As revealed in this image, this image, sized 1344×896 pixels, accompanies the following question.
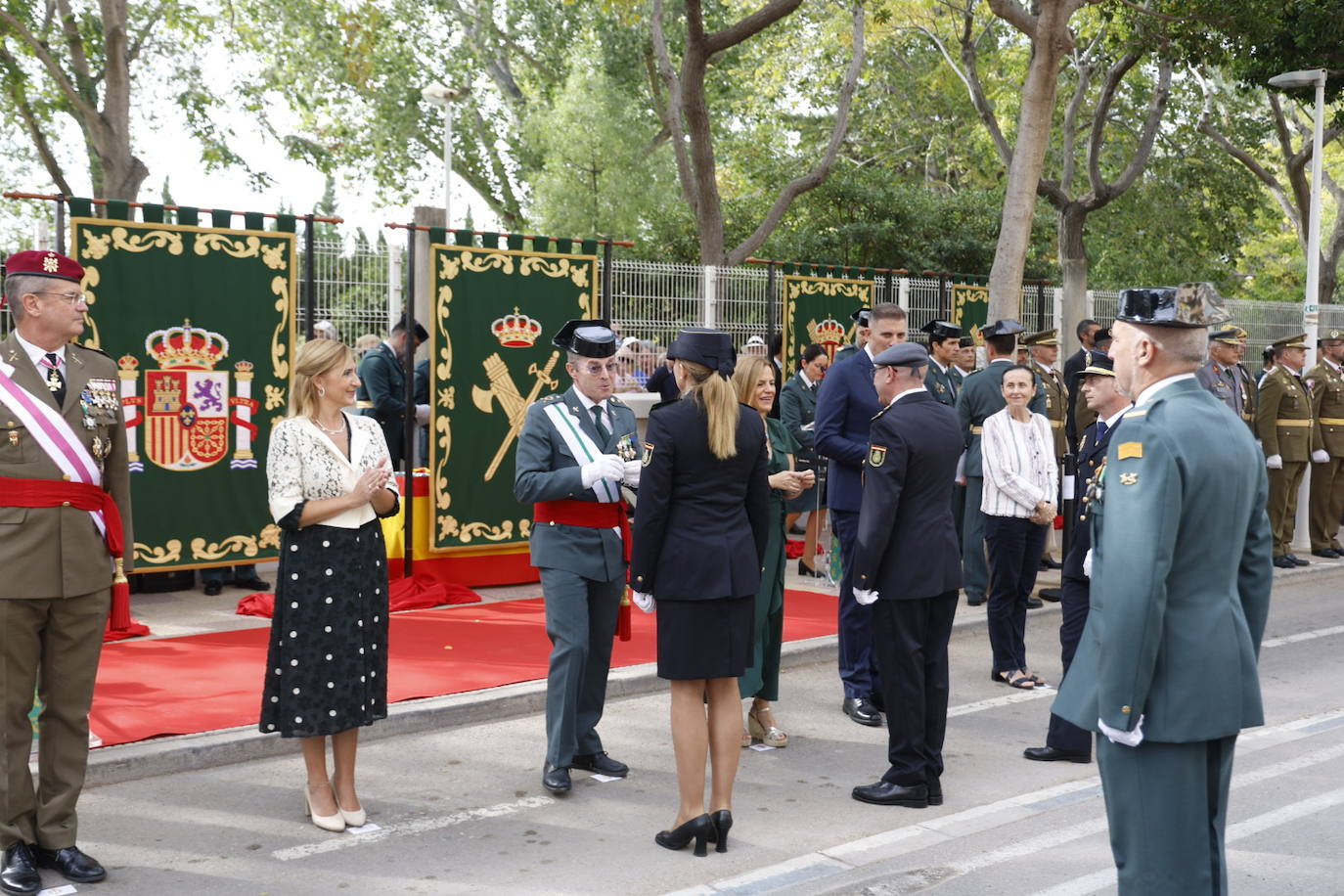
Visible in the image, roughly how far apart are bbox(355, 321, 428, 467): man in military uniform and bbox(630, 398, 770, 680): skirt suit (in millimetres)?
5613

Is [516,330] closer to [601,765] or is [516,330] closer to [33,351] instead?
[601,765]

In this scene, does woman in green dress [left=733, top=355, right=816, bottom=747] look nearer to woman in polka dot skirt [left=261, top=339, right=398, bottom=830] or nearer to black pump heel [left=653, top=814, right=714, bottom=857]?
black pump heel [left=653, top=814, right=714, bottom=857]

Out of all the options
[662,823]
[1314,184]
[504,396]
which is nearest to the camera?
[662,823]

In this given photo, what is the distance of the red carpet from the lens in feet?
21.3

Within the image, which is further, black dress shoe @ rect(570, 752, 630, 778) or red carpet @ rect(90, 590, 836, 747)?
red carpet @ rect(90, 590, 836, 747)

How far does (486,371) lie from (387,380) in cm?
97

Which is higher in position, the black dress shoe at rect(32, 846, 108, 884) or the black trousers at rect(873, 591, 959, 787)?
the black trousers at rect(873, 591, 959, 787)

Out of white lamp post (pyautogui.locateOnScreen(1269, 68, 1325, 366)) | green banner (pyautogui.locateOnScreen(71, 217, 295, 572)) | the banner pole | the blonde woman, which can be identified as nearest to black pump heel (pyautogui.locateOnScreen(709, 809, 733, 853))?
the blonde woman

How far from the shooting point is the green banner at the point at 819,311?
42.4 ft

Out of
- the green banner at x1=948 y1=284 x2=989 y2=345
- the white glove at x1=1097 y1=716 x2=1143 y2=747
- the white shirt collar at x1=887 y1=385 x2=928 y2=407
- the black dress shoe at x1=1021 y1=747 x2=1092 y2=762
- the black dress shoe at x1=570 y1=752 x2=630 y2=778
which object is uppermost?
the green banner at x1=948 y1=284 x2=989 y2=345

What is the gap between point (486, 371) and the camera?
396 inches

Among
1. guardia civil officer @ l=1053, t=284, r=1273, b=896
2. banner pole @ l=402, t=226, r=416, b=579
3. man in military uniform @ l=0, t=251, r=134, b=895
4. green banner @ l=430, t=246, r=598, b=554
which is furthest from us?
green banner @ l=430, t=246, r=598, b=554

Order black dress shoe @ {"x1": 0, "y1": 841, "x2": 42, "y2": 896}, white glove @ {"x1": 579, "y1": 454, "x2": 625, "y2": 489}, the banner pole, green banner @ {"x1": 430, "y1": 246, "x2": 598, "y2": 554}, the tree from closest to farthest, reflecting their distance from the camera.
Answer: black dress shoe @ {"x1": 0, "y1": 841, "x2": 42, "y2": 896}, white glove @ {"x1": 579, "y1": 454, "x2": 625, "y2": 489}, the banner pole, green banner @ {"x1": 430, "y1": 246, "x2": 598, "y2": 554}, the tree

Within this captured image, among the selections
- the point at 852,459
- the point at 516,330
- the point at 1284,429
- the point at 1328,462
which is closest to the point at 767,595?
the point at 852,459
